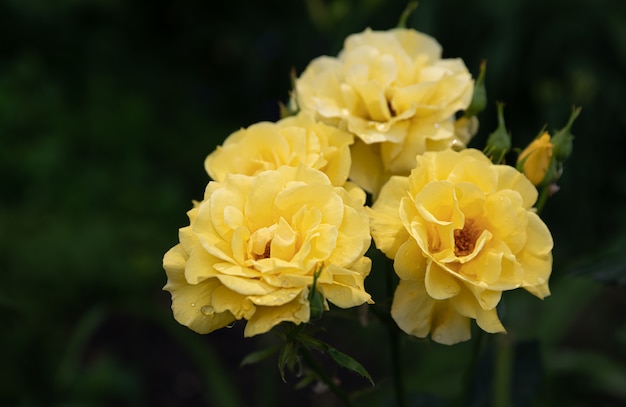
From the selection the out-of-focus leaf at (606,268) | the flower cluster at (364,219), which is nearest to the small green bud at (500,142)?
the flower cluster at (364,219)

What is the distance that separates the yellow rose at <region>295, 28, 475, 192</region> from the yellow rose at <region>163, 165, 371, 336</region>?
0.14m

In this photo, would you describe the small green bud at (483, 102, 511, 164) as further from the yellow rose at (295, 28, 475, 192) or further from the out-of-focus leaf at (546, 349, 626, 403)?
the out-of-focus leaf at (546, 349, 626, 403)

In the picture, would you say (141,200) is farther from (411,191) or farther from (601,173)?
(411,191)

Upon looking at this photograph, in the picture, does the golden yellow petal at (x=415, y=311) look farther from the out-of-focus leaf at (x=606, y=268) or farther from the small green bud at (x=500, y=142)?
the out-of-focus leaf at (x=606, y=268)

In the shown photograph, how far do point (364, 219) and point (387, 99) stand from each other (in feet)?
0.81

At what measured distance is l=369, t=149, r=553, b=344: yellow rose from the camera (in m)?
0.73

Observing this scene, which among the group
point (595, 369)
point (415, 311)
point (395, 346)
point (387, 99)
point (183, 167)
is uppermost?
point (387, 99)

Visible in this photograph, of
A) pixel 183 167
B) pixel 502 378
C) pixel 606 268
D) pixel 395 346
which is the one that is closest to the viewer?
pixel 395 346

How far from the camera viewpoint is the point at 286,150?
31.7 inches

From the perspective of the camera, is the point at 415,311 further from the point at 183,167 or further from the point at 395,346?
the point at 183,167

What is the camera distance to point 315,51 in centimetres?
242

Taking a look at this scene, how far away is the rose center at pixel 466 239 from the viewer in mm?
791

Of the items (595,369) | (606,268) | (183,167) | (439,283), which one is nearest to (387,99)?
(439,283)

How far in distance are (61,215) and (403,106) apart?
1.42 meters
